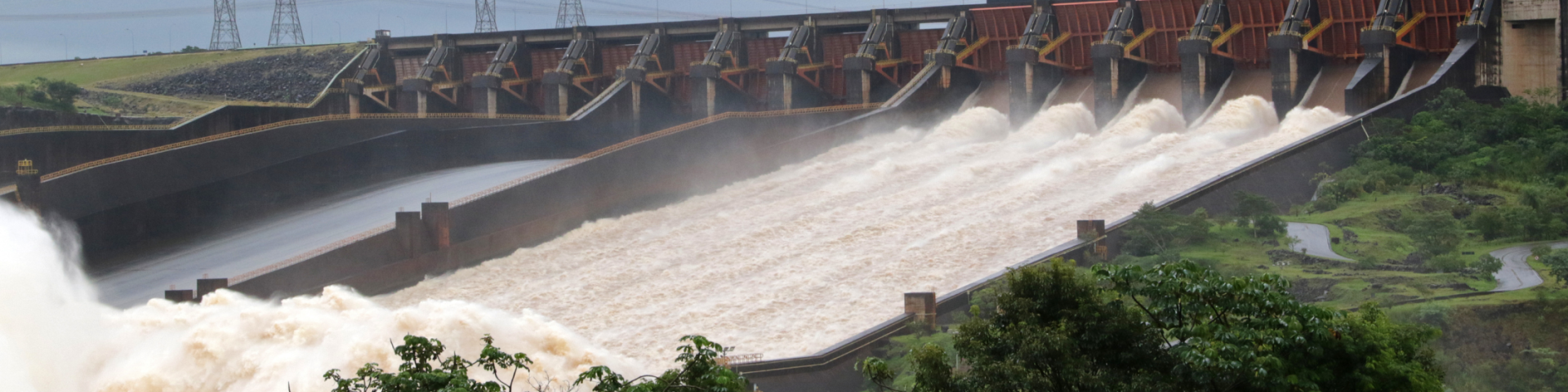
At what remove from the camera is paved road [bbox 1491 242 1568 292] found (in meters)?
23.9

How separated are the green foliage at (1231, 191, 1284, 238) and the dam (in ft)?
3.30

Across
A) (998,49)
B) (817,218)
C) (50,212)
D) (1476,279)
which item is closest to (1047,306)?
(1476,279)

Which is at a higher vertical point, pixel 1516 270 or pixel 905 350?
pixel 1516 270

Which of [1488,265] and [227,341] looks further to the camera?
[1488,265]

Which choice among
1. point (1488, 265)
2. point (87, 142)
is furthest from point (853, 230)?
point (87, 142)

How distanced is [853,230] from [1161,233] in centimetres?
772

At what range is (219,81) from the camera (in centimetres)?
6384

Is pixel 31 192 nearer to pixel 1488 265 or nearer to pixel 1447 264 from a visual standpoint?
pixel 1447 264

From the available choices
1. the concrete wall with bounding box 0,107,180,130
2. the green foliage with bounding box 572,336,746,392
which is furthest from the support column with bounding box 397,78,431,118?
the green foliage with bounding box 572,336,746,392

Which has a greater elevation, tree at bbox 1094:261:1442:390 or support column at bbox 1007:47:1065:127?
support column at bbox 1007:47:1065:127

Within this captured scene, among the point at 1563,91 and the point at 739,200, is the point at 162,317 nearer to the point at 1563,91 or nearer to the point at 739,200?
the point at 739,200

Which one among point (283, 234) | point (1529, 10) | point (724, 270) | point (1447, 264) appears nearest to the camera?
point (1447, 264)

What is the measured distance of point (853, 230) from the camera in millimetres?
33344

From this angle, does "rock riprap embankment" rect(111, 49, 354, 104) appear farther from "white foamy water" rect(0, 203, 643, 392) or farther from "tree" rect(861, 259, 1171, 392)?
"tree" rect(861, 259, 1171, 392)
